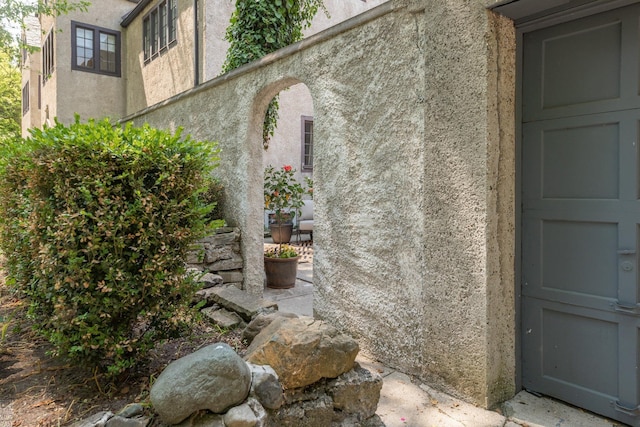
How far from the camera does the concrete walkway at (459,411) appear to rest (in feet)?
7.88

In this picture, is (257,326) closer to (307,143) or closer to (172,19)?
(307,143)

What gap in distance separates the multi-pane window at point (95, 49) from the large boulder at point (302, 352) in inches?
556

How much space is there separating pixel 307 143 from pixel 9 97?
67.9 feet

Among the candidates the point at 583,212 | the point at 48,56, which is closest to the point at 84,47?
the point at 48,56

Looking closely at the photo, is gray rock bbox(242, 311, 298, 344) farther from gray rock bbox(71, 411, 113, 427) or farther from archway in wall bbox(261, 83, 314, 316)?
archway in wall bbox(261, 83, 314, 316)

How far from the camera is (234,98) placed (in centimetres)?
509

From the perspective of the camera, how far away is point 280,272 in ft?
18.4

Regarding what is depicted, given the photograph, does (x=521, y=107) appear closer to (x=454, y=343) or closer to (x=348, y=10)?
(x=454, y=343)

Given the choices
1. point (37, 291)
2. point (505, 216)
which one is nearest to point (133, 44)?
A: point (37, 291)

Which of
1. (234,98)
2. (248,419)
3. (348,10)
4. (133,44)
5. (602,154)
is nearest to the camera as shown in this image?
(248,419)

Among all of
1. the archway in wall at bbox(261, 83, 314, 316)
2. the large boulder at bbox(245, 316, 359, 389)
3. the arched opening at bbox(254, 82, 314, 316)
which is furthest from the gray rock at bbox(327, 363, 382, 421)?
the archway in wall at bbox(261, 83, 314, 316)

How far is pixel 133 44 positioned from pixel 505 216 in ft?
45.6

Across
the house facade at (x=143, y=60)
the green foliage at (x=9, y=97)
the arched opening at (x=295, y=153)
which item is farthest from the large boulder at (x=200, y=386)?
the green foliage at (x=9, y=97)

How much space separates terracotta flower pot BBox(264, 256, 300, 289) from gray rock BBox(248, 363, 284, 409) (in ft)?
11.7
